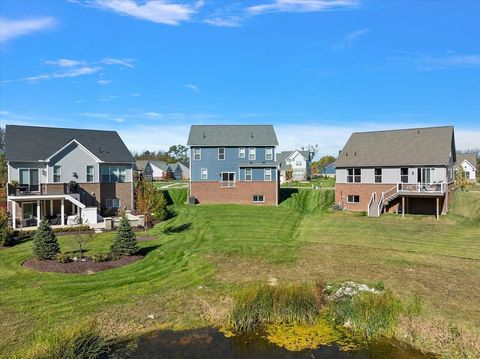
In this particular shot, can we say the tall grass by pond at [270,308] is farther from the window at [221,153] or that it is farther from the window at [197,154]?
the window at [197,154]

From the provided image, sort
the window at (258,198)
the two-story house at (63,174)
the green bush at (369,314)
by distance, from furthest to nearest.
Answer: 1. the window at (258,198)
2. the two-story house at (63,174)
3. the green bush at (369,314)

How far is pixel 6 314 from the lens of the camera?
13.1 m

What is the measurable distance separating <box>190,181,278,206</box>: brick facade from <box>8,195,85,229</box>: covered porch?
12775mm

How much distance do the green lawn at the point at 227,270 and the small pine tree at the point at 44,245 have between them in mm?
1129

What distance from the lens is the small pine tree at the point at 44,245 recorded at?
19.7m

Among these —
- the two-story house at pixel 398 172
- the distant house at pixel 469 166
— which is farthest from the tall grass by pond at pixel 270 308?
the distant house at pixel 469 166

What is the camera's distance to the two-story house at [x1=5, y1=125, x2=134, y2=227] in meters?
31.2

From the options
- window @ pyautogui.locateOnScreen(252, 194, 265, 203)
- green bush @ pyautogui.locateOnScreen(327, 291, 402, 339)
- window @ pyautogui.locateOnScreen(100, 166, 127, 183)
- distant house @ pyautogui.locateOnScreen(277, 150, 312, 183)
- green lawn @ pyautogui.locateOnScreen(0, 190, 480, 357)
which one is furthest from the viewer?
distant house @ pyautogui.locateOnScreen(277, 150, 312, 183)

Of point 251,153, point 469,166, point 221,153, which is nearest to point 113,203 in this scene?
point 221,153

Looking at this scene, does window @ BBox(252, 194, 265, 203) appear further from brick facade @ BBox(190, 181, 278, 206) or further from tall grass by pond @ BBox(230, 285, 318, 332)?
tall grass by pond @ BBox(230, 285, 318, 332)

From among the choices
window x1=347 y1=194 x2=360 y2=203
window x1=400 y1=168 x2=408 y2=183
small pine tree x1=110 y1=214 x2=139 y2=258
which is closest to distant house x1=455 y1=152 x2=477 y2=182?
window x1=400 y1=168 x2=408 y2=183

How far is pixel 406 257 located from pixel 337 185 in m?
18.2

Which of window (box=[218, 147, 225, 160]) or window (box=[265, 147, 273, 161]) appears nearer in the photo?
window (box=[218, 147, 225, 160])

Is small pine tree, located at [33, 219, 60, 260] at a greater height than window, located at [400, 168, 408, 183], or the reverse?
window, located at [400, 168, 408, 183]
